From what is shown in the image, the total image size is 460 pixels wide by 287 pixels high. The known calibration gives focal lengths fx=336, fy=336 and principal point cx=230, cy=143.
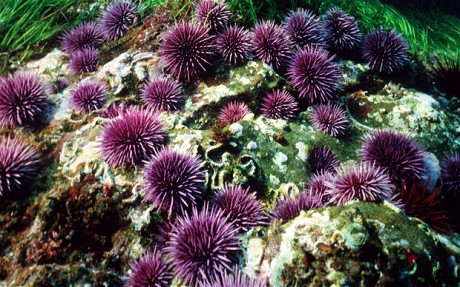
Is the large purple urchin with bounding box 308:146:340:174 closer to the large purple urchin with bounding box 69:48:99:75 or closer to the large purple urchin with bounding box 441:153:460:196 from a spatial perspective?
the large purple urchin with bounding box 441:153:460:196

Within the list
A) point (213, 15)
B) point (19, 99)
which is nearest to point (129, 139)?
point (19, 99)

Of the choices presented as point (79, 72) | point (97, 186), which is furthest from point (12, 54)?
point (97, 186)

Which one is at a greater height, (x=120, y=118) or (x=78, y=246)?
(x=120, y=118)

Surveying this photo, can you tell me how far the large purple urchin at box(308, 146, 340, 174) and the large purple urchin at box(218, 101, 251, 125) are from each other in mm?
998

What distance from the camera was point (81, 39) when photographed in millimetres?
5074

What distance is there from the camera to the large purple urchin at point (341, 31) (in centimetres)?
532

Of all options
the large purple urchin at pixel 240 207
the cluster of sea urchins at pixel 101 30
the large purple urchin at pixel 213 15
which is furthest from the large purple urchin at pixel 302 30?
the large purple urchin at pixel 240 207

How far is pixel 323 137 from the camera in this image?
446 cm

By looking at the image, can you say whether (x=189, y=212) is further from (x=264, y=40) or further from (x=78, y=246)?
(x=264, y=40)

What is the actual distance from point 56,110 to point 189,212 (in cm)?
236

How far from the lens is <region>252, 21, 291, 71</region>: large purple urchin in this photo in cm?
465

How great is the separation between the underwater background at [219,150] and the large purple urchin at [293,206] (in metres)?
0.01

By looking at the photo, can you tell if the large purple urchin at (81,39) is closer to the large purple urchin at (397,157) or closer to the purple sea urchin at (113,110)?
the purple sea urchin at (113,110)

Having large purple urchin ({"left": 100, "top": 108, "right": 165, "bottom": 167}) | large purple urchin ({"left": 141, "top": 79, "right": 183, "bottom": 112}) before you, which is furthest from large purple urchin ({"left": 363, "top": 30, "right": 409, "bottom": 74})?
large purple urchin ({"left": 100, "top": 108, "right": 165, "bottom": 167})
